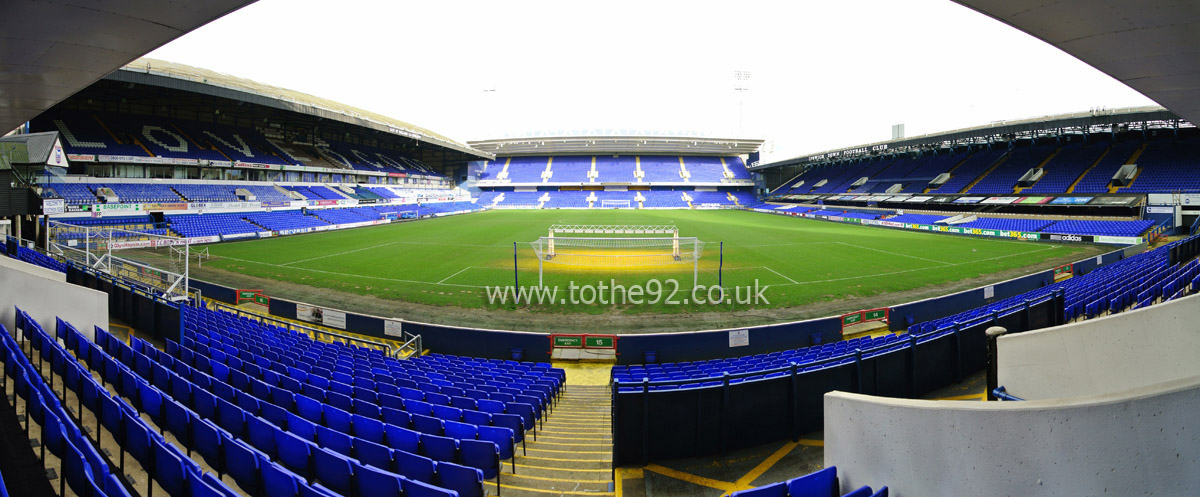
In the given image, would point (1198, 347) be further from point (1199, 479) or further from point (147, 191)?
point (147, 191)

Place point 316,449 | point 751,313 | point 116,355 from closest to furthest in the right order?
point 316,449
point 116,355
point 751,313

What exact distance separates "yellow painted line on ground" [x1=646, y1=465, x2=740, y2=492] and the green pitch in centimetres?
1069

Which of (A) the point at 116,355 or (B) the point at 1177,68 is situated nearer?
(B) the point at 1177,68

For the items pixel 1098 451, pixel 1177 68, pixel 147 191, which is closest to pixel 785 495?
pixel 1098 451

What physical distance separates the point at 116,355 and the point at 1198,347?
13.3 metres

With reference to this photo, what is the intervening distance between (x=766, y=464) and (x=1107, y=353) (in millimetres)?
3545

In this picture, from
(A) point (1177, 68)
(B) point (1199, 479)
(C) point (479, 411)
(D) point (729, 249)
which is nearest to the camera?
(B) point (1199, 479)

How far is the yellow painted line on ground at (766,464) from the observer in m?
5.22

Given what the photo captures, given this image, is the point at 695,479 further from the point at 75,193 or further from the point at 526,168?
the point at 526,168

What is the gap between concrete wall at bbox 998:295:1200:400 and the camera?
4.39 metres

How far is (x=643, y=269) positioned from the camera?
928 inches

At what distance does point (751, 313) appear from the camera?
15.5 meters

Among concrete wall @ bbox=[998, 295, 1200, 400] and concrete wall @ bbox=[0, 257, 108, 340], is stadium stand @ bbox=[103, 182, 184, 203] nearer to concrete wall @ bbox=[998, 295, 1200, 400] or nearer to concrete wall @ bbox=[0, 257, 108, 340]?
concrete wall @ bbox=[0, 257, 108, 340]

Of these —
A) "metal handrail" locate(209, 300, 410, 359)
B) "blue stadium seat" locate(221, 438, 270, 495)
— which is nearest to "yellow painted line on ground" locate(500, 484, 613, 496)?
"blue stadium seat" locate(221, 438, 270, 495)
